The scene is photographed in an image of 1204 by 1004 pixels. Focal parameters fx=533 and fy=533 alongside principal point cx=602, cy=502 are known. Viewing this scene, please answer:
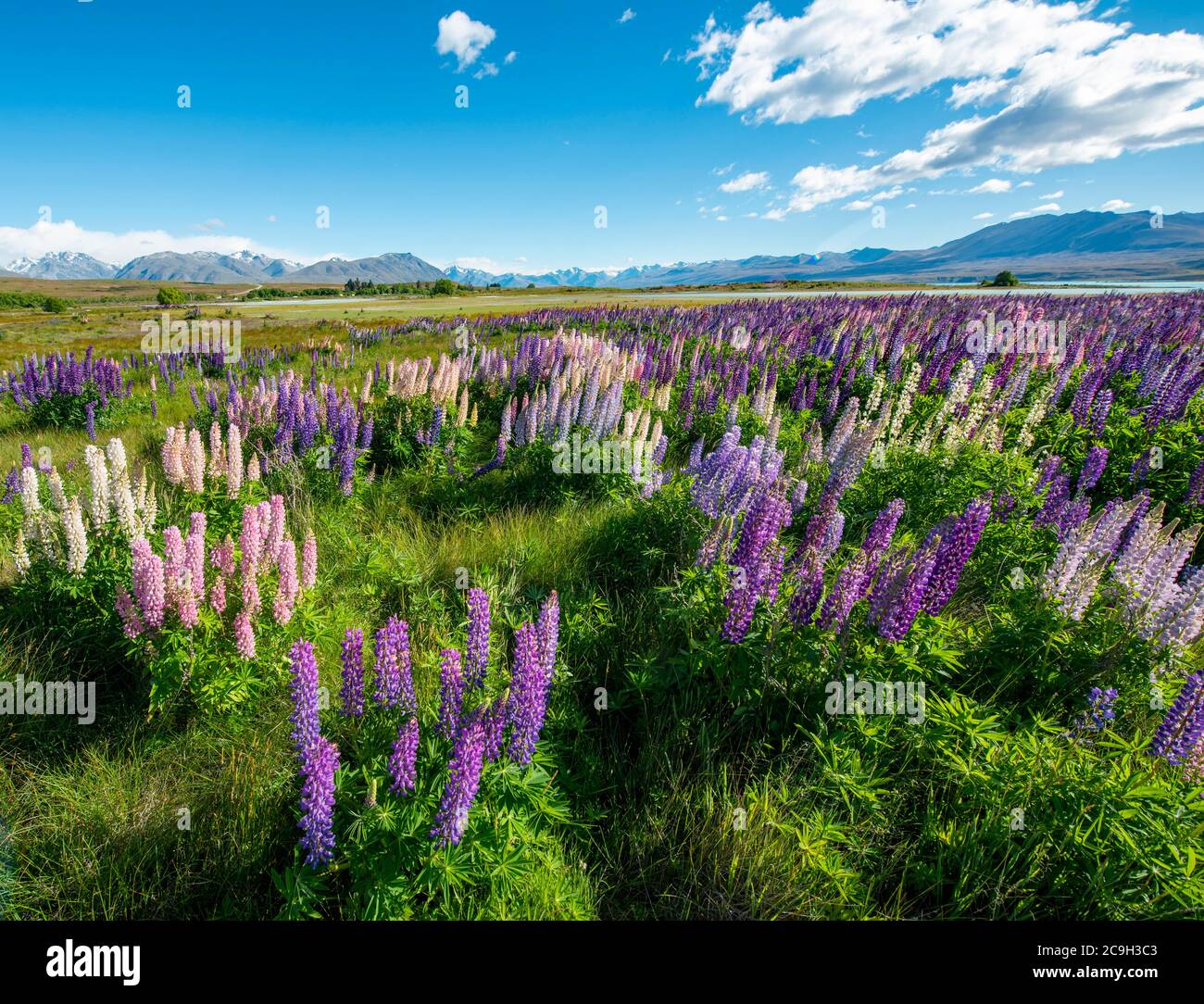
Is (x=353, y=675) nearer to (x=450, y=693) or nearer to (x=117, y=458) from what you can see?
(x=450, y=693)

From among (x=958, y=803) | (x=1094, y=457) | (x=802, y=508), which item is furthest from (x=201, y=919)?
(x=1094, y=457)

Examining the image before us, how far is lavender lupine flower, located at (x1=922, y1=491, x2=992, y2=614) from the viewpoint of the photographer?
339cm

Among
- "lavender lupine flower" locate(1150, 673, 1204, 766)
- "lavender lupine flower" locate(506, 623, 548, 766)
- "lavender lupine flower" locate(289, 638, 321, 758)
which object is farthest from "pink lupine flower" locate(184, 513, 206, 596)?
"lavender lupine flower" locate(1150, 673, 1204, 766)

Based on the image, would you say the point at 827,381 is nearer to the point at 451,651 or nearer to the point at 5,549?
the point at 451,651

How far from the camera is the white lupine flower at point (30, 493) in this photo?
3.96 metres

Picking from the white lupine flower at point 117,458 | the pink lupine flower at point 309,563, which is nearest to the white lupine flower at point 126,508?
the white lupine flower at point 117,458

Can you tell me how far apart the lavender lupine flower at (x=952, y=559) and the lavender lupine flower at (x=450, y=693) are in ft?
9.35

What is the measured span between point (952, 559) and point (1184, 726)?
1.34 m

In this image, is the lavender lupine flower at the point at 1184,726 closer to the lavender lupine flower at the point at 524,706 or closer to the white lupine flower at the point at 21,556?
the lavender lupine flower at the point at 524,706

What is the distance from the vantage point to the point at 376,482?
7.65 meters

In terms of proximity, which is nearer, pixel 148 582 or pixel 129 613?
pixel 148 582

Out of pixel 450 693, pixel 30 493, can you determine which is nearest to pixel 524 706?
pixel 450 693

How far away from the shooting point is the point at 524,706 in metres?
2.59

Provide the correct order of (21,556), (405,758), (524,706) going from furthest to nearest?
(21,556)
(524,706)
(405,758)
